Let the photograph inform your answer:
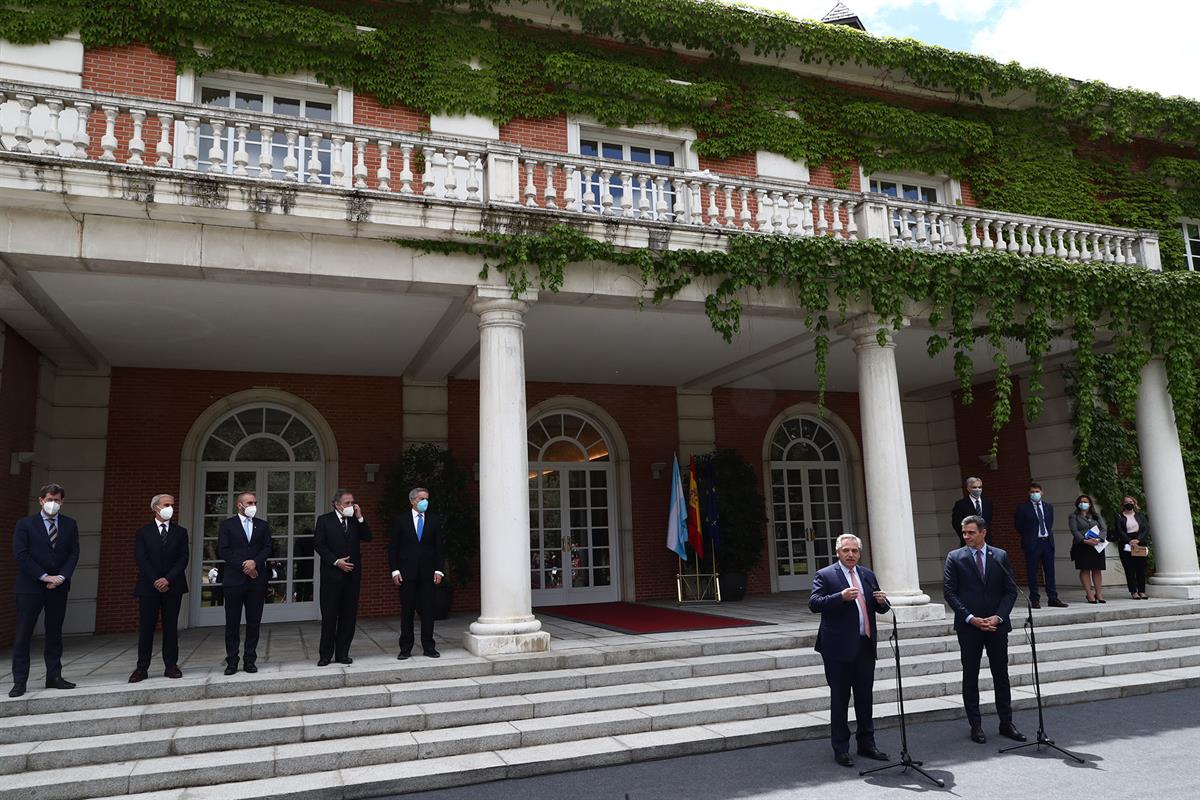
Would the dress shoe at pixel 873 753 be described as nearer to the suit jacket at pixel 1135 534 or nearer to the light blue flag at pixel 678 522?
the light blue flag at pixel 678 522

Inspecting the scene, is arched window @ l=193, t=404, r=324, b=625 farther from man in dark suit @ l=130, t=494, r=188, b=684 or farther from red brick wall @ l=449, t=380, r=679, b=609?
man in dark suit @ l=130, t=494, r=188, b=684

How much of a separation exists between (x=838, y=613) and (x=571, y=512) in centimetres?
830

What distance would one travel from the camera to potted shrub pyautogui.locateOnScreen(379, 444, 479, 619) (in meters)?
11.5

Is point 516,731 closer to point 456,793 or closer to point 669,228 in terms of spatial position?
point 456,793

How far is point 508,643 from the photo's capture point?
7.79 m

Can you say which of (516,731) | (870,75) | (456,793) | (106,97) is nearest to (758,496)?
(870,75)

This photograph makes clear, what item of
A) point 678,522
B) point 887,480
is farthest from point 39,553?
point 887,480

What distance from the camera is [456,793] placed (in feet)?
17.3

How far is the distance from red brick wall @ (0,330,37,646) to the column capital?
31.5 feet

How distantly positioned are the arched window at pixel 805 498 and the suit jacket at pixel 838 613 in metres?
9.12

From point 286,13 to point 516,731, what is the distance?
926 centimetres

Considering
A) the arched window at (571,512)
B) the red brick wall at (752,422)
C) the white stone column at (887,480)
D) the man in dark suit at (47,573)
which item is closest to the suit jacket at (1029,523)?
the white stone column at (887,480)

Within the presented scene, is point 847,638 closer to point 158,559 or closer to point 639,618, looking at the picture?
point 639,618

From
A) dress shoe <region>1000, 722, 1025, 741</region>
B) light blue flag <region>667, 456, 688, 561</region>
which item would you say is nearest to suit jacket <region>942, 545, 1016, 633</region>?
dress shoe <region>1000, 722, 1025, 741</region>
